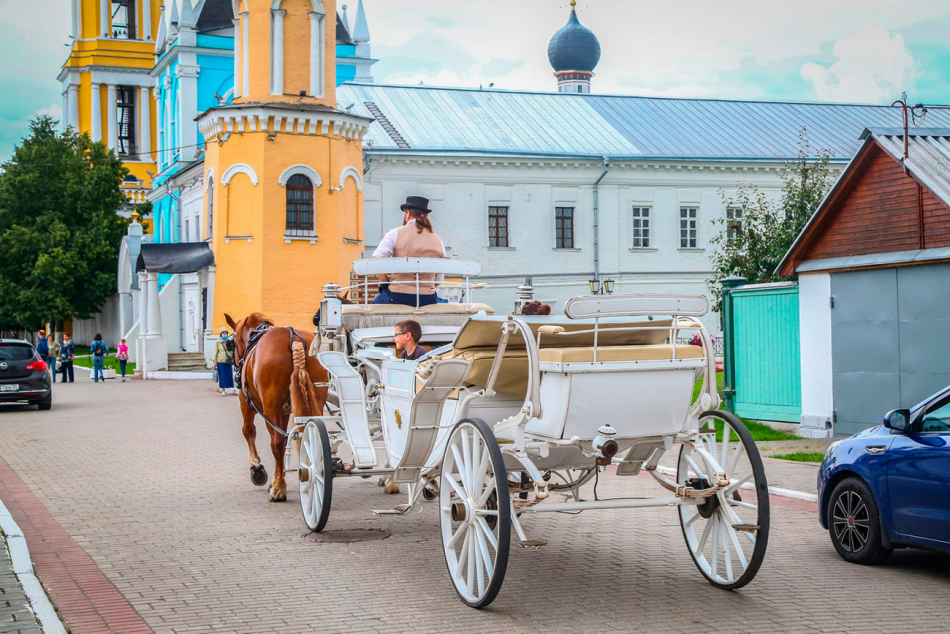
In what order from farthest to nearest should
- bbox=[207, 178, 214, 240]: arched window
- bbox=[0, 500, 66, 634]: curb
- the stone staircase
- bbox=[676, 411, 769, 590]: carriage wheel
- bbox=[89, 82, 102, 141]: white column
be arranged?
1. bbox=[89, 82, 102, 141]: white column
2. bbox=[207, 178, 214, 240]: arched window
3. the stone staircase
4. bbox=[676, 411, 769, 590]: carriage wheel
5. bbox=[0, 500, 66, 634]: curb

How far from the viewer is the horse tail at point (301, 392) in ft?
35.0

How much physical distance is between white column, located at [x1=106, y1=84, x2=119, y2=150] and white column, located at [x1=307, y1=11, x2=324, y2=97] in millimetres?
32224

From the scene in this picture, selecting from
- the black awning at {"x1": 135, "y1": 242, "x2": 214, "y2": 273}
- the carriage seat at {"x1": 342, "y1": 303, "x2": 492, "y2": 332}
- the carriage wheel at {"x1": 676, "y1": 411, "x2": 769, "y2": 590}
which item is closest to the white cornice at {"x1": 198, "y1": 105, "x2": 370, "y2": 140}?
the black awning at {"x1": 135, "y1": 242, "x2": 214, "y2": 273}

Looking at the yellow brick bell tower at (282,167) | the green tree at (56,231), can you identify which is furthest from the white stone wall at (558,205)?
the green tree at (56,231)

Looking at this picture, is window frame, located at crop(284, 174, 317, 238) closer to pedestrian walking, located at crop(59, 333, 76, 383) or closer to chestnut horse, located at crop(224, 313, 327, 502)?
pedestrian walking, located at crop(59, 333, 76, 383)

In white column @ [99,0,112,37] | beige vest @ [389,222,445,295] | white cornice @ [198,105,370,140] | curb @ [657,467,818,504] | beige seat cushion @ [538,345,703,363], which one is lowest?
curb @ [657,467,818,504]

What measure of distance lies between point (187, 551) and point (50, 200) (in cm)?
4797

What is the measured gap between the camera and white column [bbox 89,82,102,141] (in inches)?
2557

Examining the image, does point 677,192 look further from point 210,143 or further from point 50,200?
point 50,200

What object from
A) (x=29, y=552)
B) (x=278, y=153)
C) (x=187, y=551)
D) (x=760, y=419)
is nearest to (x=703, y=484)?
(x=187, y=551)

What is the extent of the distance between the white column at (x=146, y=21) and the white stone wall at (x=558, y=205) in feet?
114

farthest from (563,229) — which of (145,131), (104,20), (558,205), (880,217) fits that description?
(104,20)

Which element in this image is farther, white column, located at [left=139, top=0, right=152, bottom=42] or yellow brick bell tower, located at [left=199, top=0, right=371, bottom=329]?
white column, located at [left=139, top=0, right=152, bottom=42]

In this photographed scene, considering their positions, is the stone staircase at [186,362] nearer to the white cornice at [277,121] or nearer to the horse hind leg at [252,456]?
the white cornice at [277,121]
